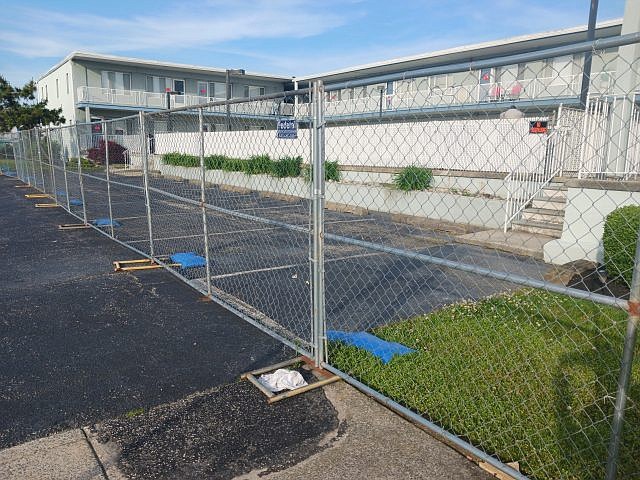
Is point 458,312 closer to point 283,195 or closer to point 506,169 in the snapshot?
point 506,169

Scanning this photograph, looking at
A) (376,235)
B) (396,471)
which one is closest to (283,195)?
(376,235)

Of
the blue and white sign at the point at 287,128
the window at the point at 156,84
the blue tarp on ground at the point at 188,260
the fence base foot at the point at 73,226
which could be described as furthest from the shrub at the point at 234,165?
the window at the point at 156,84

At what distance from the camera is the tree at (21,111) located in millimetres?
31375

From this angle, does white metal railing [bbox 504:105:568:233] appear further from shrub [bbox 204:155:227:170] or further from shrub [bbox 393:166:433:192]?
shrub [bbox 204:155:227:170]

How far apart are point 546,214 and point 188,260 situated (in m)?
7.26

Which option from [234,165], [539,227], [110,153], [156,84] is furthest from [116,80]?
[539,227]

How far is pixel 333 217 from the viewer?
13258 mm

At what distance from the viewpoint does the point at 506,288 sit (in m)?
6.38

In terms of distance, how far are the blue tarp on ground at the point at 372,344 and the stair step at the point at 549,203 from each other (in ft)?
24.2

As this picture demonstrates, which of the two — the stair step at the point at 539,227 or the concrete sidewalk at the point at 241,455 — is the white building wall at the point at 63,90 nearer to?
the stair step at the point at 539,227

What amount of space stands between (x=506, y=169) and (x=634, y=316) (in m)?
10.9

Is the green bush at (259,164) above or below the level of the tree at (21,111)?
below

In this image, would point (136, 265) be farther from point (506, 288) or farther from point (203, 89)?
point (203, 89)

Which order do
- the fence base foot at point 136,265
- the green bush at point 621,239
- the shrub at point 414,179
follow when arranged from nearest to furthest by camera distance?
the green bush at point 621,239 → the fence base foot at point 136,265 → the shrub at point 414,179
